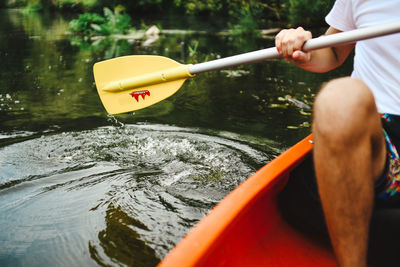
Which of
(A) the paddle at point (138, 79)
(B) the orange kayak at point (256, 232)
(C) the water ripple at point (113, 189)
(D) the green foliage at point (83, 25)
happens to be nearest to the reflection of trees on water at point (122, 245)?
(C) the water ripple at point (113, 189)

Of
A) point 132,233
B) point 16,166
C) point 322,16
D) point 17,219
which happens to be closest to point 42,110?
point 16,166

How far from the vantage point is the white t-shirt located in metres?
1.07

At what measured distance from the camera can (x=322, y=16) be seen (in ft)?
34.2

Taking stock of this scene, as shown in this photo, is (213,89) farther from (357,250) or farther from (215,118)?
(357,250)

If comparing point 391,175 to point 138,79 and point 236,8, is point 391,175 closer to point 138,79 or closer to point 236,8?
point 138,79

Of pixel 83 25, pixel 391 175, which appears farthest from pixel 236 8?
pixel 391 175

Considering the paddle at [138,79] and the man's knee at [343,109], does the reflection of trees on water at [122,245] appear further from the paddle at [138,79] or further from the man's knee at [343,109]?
the man's knee at [343,109]

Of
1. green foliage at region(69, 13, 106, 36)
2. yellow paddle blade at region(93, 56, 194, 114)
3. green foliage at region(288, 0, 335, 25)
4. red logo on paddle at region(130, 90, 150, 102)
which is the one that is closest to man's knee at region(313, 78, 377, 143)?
yellow paddle blade at region(93, 56, 194, 114)

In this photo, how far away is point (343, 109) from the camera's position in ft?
2.53

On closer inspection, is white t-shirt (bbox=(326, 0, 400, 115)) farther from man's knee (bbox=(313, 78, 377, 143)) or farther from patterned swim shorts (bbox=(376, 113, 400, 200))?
man's knee (bbox=(313, 78, 377, 143))

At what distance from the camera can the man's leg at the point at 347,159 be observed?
2.53 ft

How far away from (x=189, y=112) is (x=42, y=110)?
1245mm

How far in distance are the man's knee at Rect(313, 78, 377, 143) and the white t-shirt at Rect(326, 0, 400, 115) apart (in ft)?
1.03

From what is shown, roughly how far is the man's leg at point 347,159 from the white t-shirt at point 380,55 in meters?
0.30
